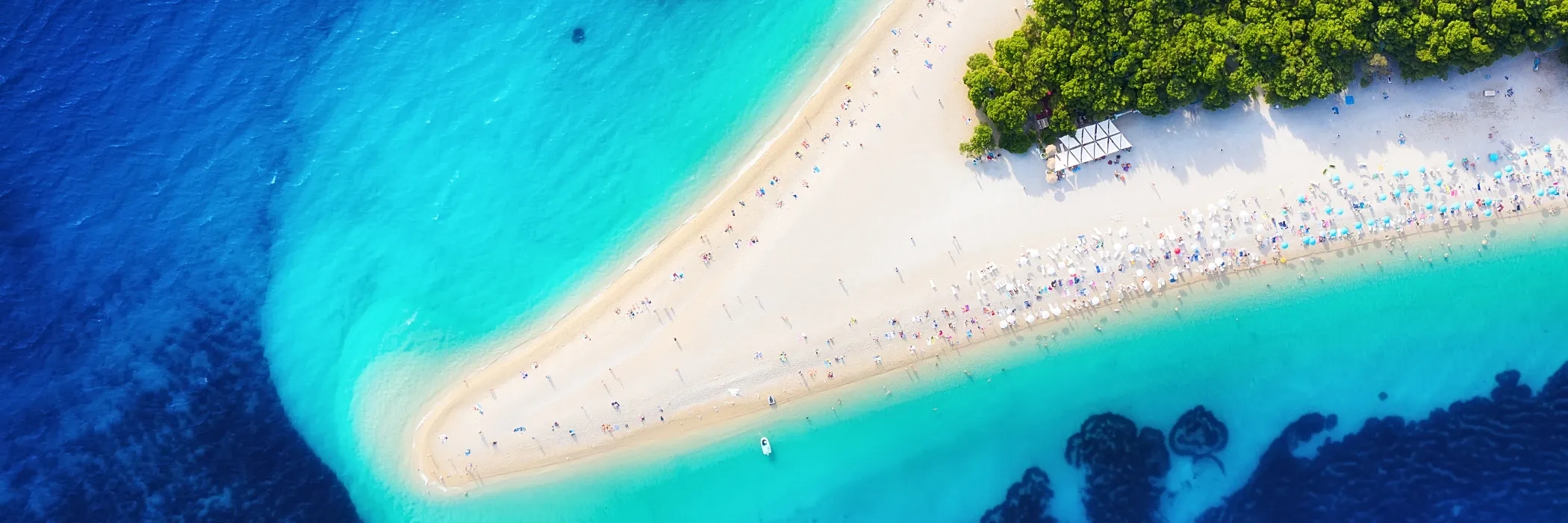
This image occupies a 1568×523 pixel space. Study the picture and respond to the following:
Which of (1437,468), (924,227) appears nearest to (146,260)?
(924,227)

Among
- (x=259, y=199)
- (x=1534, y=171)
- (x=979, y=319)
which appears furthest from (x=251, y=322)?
(x=1534, y=171)

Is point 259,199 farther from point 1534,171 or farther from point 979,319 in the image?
point 1534,171

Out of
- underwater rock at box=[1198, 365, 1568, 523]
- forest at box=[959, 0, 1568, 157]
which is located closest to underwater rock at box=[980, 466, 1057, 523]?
underwater rock at box=[1198, 365, 1568, 523]

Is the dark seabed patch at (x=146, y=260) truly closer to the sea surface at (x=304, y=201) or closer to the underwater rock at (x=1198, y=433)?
the sea surface at (x=304, y=201)

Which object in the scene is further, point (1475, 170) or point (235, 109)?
point (235, 109)

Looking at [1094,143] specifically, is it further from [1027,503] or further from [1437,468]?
[1437,468]
